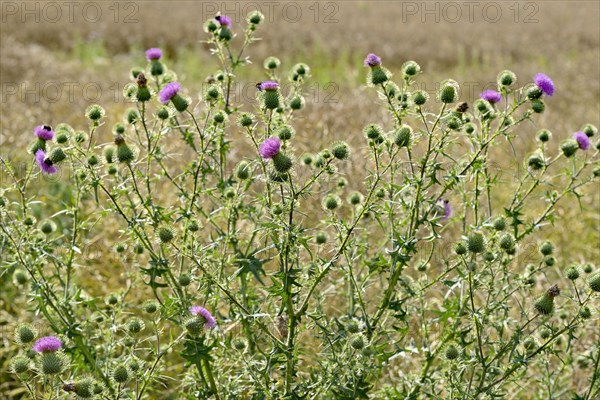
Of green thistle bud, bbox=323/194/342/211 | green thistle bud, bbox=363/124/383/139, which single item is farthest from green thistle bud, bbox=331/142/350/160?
green thistle bud, bbox=323/194/342/211

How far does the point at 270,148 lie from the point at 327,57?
37.7 ft

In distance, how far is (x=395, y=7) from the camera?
21031 millimetres

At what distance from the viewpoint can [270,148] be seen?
210cm

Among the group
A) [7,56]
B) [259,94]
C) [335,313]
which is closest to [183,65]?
[7,56]

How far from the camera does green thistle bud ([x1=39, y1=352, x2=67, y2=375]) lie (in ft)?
7.03

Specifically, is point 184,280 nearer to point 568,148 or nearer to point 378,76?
point 378,76

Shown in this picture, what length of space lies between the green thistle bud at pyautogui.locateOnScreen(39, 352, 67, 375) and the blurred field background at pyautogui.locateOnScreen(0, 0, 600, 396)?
1.37m

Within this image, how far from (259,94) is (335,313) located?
158 cm

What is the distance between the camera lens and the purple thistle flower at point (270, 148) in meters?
2.10

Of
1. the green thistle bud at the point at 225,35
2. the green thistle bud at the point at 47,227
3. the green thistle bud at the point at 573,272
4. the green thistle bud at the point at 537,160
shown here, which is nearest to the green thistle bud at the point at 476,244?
the green thistle bud at the point at 573,272

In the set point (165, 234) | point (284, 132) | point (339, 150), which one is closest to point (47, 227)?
point (165, 234)

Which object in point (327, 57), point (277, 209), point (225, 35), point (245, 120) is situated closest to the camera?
point (245, 120)

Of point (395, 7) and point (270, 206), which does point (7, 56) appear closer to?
point (270, 206)

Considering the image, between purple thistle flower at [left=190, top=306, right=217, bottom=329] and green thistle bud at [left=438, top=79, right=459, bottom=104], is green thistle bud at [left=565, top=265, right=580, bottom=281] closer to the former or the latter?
green thistle bud at [left=438, top=79, right=459, bottom=104]
